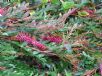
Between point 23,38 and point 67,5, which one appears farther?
point 67,5

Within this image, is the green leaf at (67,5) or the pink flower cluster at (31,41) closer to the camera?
the pink flower cluster at (31,41)

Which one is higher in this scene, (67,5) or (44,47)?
(67,5)

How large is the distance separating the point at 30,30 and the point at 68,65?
0.30 metres

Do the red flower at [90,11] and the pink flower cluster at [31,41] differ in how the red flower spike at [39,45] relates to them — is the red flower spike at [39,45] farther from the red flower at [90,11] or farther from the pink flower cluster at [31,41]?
the red flower at [90,11]

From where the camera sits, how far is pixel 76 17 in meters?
2.28

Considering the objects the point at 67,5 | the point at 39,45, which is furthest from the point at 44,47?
the point at 67,5

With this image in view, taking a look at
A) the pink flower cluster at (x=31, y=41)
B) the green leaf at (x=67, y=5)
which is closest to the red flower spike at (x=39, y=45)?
the pink flower cluster at (x=31, y=41)

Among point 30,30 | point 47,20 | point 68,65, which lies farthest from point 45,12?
point 68,65

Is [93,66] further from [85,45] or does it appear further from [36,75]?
[36,75]

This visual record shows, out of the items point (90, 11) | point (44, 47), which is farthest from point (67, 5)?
point (44, 47)

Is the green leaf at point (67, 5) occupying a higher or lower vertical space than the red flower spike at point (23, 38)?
higher

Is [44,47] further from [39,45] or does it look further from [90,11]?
[90,11]

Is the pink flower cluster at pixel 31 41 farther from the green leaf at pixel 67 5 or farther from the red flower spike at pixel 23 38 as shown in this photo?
the green leaf at pixel 67 5

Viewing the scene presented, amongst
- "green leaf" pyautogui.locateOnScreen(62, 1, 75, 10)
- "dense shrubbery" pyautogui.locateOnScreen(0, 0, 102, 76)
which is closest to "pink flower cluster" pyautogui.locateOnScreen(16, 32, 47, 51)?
"dense shrubbery" pyautogui.locateOnScreen(0, 0, 102, 76)
